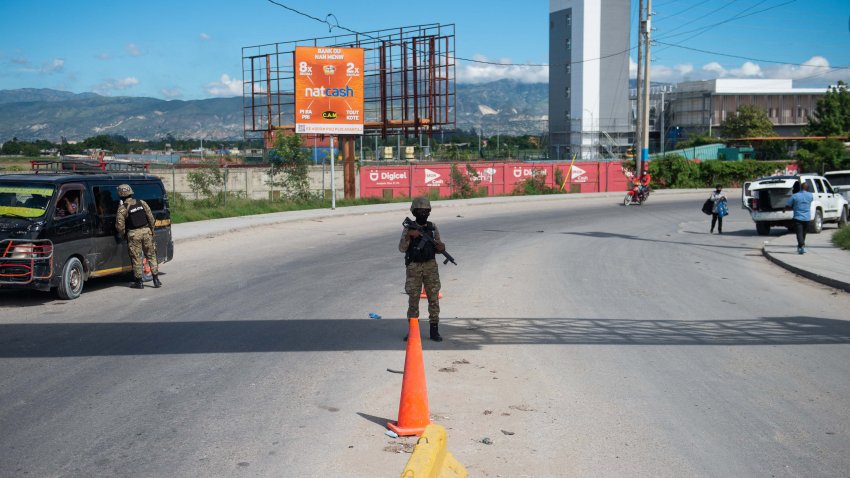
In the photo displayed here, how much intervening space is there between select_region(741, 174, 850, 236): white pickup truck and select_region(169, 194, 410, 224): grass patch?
19225 millimetres

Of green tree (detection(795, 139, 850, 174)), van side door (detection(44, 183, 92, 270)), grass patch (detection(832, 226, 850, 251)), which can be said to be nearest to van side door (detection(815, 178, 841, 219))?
grass patch (detection(832, 226, 850, 251))

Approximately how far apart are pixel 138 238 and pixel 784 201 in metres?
18.8

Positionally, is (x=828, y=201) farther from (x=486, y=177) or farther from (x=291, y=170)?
(x=486, y=177)

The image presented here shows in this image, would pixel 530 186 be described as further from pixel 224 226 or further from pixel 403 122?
pixel 224 226

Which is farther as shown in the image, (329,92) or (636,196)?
(636,196)

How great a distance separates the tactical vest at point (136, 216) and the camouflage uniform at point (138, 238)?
0.19 ft

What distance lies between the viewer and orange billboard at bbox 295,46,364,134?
35875 mm

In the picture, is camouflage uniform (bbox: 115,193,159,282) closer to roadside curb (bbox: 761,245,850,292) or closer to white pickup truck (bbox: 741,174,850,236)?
roadside curb (bbox: 761,245,850,292)

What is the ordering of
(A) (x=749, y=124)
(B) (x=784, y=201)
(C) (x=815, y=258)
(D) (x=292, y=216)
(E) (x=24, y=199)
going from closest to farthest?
(E) (x=24, y=199) → (C) (x=815, y=258) → (B) (x=784, y=201) → (D) (x=292, y=216) → (A) (x=749, y=124)

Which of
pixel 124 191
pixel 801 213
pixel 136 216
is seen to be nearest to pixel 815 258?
pixel 801 213

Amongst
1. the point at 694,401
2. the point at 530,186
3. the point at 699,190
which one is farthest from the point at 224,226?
the point at 699,190

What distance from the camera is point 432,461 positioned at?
4465 millimetres

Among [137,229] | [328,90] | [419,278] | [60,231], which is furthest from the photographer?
[328,90]

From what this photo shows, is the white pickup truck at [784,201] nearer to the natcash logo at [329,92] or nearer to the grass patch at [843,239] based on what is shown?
the grass patch at [843,239]
